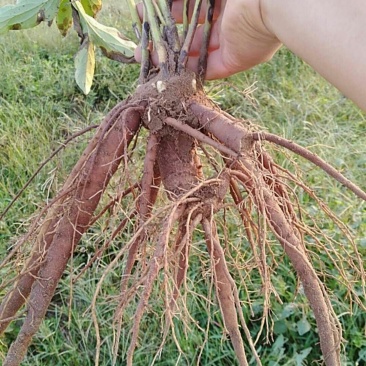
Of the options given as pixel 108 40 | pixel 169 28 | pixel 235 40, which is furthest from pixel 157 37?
pixel 108 40

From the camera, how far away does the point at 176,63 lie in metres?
1.15

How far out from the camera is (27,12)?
1468 mm

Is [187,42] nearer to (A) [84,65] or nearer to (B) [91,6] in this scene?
(A) [84,65]

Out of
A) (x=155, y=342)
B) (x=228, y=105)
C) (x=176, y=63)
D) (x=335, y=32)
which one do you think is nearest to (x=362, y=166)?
(x=228, y=105)

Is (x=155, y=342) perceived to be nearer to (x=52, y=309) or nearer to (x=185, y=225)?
(x=52, y=309)

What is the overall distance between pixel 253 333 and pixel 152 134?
29.3 inches

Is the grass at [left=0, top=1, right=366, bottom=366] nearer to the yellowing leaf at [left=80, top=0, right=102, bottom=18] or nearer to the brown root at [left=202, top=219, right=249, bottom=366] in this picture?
the brown root at [left=202, top=219, right=249, bottom=366]

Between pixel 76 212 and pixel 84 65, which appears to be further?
pixel 84 65

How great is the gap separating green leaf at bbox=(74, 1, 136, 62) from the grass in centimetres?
26

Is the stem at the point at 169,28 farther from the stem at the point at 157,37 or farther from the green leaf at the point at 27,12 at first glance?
the green leaf at the point at 27,12

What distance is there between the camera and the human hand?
1066 mm

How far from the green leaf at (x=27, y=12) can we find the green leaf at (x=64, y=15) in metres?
0.07

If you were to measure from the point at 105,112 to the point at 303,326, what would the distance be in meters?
1.44

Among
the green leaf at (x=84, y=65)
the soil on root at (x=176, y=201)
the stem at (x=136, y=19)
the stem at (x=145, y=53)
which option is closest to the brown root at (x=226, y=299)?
the soil on root at (x=176, y=201)
